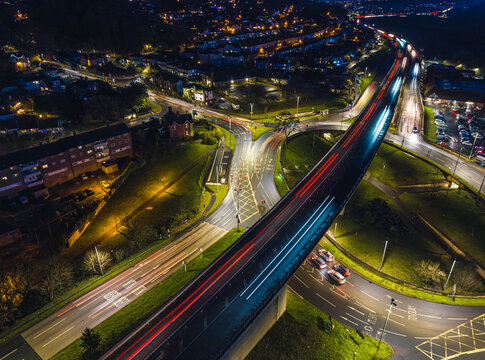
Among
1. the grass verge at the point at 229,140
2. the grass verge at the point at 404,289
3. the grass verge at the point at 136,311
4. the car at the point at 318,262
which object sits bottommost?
the grass verge at the point at 404,289

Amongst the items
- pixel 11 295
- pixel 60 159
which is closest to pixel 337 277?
pixel 11 295

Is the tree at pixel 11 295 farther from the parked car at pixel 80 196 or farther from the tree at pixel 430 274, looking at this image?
the tree at pixel 430 274

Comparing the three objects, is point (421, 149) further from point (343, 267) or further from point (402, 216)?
point (343, 267)

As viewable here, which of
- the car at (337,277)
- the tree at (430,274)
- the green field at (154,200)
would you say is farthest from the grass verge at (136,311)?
the tree at (430,274)

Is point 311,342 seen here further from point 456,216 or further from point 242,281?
point 456,216

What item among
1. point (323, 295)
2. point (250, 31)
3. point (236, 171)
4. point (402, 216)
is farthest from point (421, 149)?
point (250, 31)

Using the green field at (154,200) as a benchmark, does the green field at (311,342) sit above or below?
below
